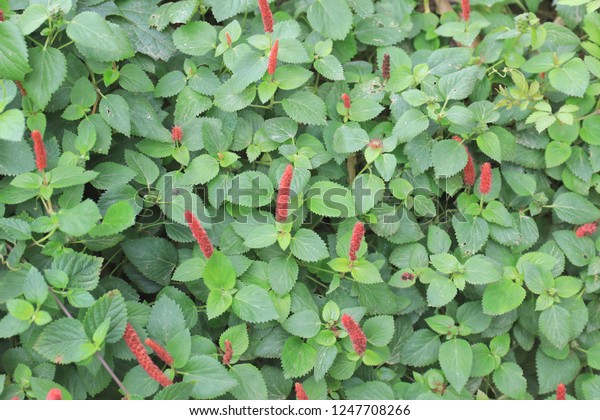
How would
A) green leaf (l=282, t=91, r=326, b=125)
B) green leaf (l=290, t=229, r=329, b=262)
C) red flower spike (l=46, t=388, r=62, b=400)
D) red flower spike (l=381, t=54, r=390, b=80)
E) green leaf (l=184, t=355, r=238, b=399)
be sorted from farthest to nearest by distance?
red flower spike (l=381, t=54, r=390, b=80) → green leaf (l=282, t=91, r=326, b=125) → green leaf (l=290, t=229, r=329, b=262) → green leaf (l=184, t=355, r=238, b=399) → red flower spike (l=46, t=388, r=62, b=400)

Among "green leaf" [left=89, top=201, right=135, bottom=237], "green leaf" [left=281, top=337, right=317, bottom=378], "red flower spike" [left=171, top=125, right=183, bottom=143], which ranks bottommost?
"green leaf" [left=281, top=337, right=317, bottom=378]

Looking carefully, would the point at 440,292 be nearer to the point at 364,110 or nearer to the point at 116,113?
the point at 364,110

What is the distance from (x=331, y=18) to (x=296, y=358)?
1297mm

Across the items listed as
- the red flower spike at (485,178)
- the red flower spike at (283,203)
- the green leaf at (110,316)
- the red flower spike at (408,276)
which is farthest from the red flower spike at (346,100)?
the green leaf at (110,316)

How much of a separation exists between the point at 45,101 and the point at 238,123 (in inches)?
26.2

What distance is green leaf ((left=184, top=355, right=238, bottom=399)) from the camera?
1867 millimetres

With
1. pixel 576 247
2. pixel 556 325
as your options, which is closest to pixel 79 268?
pixel 556 325

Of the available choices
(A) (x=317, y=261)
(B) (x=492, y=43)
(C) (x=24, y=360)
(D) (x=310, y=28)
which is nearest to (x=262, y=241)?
(A) (x=317, y=261)

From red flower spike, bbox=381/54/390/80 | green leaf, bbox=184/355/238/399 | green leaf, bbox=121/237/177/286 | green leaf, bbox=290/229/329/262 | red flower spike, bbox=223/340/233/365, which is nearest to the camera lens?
green leaf, bbox=184/355/238/399

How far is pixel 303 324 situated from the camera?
6.72 ft

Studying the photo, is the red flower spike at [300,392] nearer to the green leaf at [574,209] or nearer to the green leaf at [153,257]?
the green leaf at [153,257]

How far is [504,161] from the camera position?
2.49m

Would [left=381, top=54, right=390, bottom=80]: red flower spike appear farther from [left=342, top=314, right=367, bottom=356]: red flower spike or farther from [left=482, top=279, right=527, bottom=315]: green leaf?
[left=342, top=314, right=367, bottom=356]: red flower spike

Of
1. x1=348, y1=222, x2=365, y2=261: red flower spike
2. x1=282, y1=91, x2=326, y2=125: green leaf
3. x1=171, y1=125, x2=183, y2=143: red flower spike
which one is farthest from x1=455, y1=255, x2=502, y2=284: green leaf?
x1=171, y1=125, x2=183, y2=143: red flower spike
